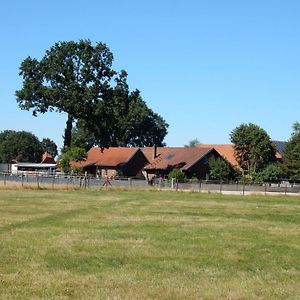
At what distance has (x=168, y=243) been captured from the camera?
17031 millimetres

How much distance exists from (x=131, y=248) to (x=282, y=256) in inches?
154

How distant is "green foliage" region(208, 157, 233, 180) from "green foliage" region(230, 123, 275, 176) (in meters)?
6.33

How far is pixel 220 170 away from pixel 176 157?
39.3 feet

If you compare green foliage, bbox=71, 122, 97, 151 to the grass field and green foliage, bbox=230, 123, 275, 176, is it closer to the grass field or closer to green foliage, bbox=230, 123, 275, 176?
green foliage, bbox=230, 123, 275, 176

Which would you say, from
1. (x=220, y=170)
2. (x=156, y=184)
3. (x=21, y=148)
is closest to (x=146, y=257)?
(x=156, y=184)

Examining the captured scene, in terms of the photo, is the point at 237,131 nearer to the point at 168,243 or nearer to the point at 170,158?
the point at 170,158

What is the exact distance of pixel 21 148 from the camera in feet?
538

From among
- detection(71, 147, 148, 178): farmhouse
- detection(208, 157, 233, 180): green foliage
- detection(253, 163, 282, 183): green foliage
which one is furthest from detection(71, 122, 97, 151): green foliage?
detection(253, 163, 282, 183): green foliage

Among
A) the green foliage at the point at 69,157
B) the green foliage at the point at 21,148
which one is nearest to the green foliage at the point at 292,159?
the green foliage at the point at 69,157

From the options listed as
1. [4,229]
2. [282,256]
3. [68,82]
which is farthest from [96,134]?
[282,256]

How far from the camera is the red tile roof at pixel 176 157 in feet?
287

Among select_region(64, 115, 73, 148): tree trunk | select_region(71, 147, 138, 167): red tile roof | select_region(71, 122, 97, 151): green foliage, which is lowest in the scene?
select_region(71, 147, 138, 167): red tile roof

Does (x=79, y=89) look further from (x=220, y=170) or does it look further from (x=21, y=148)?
(x=21, y=148)

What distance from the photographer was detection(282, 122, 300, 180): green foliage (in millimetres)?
85938
